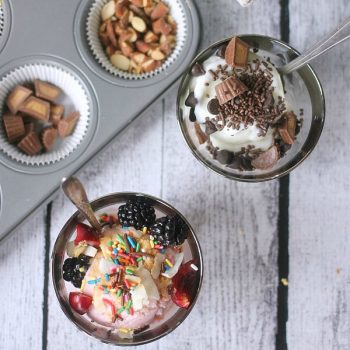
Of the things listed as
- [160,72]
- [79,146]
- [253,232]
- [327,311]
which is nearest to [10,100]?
[79,146]

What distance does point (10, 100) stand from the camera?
146 cm

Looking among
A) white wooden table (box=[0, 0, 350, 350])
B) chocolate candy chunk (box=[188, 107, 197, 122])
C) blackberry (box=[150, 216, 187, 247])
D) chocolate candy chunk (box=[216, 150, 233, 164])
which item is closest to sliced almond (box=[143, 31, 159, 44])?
white wooden table (box=[0, 0, 350, 350])

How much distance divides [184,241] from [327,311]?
17.7 inches

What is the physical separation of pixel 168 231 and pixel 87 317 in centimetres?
30

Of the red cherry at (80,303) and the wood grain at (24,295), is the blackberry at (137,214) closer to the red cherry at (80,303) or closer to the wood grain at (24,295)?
the red cherry at (80,303)

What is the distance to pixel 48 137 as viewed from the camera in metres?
1.47

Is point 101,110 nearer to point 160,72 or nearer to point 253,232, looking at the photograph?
point 160,72

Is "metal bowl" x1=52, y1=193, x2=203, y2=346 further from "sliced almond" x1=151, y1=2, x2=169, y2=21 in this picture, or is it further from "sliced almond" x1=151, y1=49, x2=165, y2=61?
"sliced almond" x1=151, y1=2, x2=169, y2=21

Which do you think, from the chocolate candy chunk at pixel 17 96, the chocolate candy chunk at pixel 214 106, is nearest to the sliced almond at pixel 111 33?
the chocolate candy chunk at pixel 17 96

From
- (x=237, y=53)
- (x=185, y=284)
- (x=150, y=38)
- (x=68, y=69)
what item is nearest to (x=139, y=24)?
(x=150, y=38)

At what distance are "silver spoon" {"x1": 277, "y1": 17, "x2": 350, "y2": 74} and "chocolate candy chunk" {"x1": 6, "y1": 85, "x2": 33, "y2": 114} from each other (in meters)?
0.64

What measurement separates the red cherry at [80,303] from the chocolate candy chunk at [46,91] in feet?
1.70

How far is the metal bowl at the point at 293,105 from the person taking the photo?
4.41 ft

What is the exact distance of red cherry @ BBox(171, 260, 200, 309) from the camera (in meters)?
1.32
